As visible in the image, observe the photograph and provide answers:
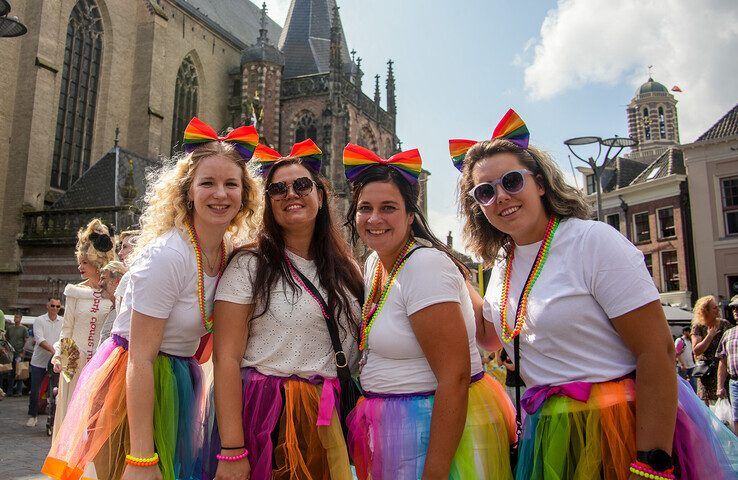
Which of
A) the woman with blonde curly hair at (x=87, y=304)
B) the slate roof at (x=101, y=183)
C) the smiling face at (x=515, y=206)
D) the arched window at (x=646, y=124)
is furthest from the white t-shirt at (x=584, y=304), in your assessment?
the arched window at (x=646, y=124)

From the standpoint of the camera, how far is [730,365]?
5.67 meters

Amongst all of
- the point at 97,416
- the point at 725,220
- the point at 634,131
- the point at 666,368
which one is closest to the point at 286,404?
the point at 97,416

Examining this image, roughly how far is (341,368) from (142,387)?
82cm

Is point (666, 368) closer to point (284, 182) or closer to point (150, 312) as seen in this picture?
point (284, 182)

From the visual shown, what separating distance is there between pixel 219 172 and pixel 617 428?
6.30 feet

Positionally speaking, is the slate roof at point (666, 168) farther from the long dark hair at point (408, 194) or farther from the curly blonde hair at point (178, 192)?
the curly blonde hair at point (178, 192)

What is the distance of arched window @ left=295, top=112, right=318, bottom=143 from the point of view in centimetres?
2895

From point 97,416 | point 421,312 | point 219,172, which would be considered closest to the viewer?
point 421,312

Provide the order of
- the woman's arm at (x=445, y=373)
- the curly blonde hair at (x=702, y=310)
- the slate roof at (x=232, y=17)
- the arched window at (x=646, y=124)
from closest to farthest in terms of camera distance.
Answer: the woman's arm at (x=445, y=373)
the curly blonde hair at (x=702, y=310)
the slate roof at (x=232, y=17)
the arched window at (x=646, y=124)

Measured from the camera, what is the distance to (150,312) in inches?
88.8

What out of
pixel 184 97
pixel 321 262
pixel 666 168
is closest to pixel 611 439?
pixel 321 262

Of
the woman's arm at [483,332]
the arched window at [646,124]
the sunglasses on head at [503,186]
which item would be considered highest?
the arched window at [646,124]

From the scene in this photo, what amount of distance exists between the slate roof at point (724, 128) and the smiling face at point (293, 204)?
24.1m

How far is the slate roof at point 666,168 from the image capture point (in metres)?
24.3
